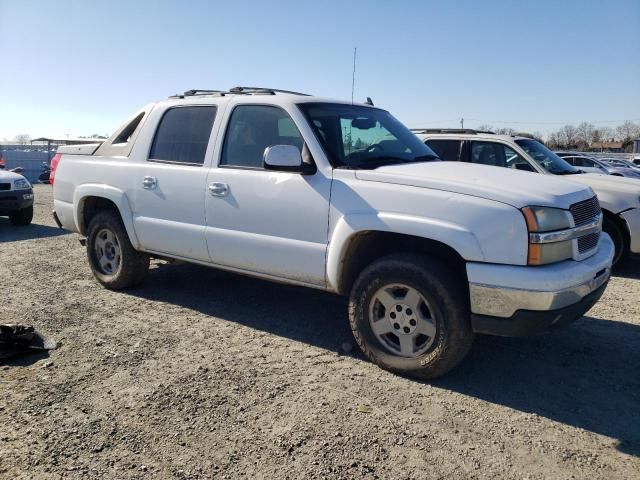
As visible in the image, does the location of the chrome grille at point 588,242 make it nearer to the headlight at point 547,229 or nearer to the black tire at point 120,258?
the headlight at point 547,229

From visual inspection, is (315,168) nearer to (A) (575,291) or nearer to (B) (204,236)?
(B) (204,236)

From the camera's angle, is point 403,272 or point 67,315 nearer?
point 403,272

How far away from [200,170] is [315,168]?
4.00 ft

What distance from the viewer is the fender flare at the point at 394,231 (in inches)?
129

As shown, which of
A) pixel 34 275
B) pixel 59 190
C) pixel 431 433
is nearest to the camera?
pixel 431 433

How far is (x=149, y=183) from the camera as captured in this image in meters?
4.99

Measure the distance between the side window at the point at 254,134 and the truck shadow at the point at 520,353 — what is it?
1467 mm

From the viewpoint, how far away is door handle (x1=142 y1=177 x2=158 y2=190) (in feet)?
16.2

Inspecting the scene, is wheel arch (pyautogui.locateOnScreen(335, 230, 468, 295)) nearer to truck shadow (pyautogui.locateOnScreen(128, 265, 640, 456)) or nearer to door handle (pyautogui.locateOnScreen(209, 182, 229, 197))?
truck shadow (pyautogui.locateOnScreen(128, 265, 640, 456))

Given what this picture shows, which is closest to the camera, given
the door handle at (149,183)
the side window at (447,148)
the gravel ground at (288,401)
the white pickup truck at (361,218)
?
the gravel ground at (288,401)

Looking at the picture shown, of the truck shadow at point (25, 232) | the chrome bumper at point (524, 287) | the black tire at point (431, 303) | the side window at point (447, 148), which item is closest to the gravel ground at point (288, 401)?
the black tire at point (431, 303)

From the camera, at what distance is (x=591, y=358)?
13.4ft

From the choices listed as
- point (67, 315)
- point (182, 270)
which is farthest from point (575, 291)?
point (182, 270)

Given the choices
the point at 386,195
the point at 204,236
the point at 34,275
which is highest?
the point at 386,195
